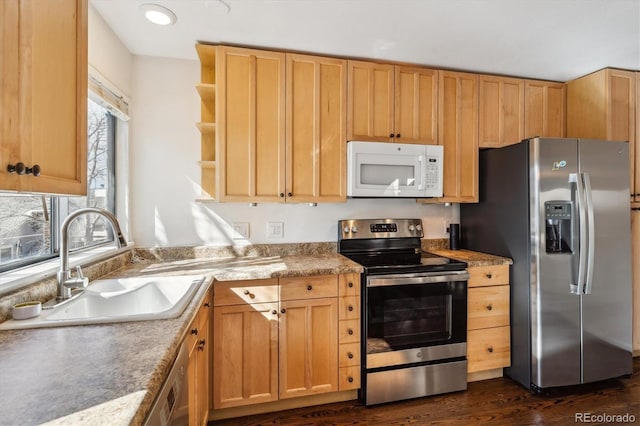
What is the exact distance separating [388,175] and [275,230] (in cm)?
95

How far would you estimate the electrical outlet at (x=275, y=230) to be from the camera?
8.01ft

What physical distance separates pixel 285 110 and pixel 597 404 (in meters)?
2.82

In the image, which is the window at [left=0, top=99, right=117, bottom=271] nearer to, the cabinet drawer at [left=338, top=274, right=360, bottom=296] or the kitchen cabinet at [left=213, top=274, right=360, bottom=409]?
the kitchen cabinet at [left=213, top=274, right=360, bottom=409]

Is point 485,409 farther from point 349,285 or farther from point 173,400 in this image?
point 173,400

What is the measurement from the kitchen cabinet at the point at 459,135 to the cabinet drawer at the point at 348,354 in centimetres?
129

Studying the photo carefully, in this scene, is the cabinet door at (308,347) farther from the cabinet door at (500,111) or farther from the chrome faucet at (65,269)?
the cabinet door at (500,111)

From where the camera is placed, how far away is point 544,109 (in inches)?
104

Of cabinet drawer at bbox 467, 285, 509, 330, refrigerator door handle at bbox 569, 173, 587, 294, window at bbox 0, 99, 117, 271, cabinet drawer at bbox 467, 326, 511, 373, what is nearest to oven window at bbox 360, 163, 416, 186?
cabinet drawer at bbox 467, 285, 509, 330

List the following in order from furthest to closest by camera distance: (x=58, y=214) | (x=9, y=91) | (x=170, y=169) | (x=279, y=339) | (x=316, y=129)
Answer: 1. (x=170, y=169)
2. (x=316, y=129)
3. (x=279, y=339)
4. (x=58, y=214)
5. (x=9, y=91)

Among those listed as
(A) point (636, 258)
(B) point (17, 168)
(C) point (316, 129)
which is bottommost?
(A) point (636, 258)

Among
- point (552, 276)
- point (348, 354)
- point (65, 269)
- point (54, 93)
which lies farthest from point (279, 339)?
point (552, 276)

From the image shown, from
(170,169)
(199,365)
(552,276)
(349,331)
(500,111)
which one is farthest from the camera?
(500,111)

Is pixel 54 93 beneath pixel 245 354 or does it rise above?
above

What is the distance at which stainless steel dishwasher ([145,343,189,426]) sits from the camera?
2.51ft
